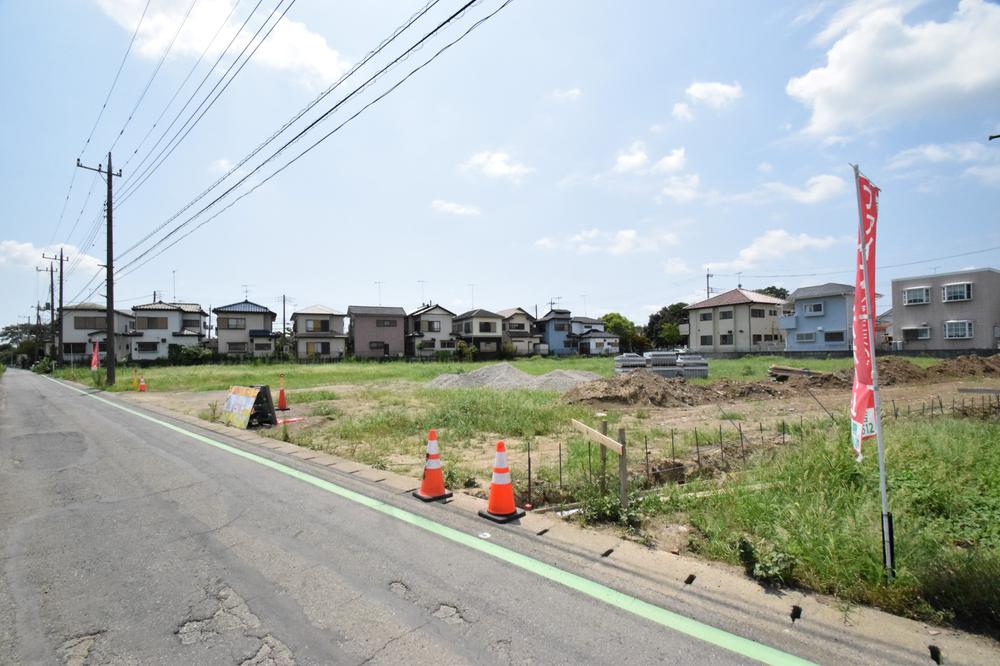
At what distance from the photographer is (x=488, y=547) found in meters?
3.78

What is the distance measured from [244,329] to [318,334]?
A: 291 inches

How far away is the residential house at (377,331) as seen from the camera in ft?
158

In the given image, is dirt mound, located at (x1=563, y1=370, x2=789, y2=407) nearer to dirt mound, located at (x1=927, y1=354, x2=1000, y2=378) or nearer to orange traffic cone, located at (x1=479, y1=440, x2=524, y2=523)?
dirt mound, located at (x1=927, y1=354, x2=1000, y2=378)

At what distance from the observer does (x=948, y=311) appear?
3350 cm

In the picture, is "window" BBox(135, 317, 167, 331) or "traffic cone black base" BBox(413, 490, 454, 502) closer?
"traffic cone black base" BBox(413, 490, 454, 502)

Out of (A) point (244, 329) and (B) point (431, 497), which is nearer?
(B) point (431, 497)

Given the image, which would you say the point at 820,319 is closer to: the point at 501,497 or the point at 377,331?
the point at 377,331

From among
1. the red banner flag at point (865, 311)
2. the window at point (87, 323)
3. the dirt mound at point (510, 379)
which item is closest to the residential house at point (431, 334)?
the dirt mound at point (510, 379)

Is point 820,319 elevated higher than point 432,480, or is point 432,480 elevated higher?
point 820,319

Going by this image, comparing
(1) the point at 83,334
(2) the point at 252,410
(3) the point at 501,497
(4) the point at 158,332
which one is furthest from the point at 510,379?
(1) the point at 83,334

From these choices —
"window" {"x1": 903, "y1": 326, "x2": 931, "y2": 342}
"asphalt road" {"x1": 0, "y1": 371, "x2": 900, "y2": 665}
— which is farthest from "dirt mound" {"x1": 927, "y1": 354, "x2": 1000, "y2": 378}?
"asphalt road" {"x1": 0, "y1": 371, "x2": 900, "y2": 665}

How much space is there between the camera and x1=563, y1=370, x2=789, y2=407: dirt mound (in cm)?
1400

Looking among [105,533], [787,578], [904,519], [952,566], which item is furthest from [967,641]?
[105,533]

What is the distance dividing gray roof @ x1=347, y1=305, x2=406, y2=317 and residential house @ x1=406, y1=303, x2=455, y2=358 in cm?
267
